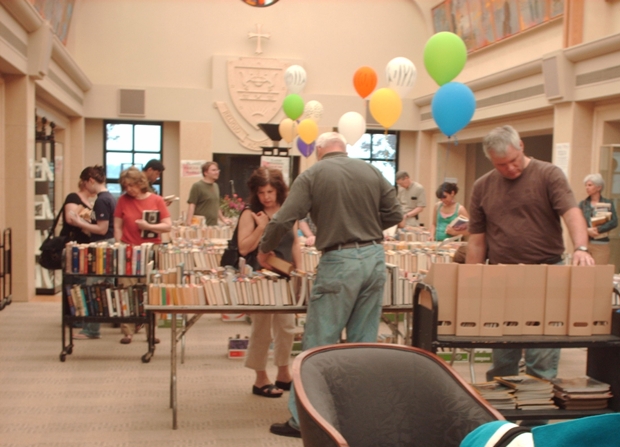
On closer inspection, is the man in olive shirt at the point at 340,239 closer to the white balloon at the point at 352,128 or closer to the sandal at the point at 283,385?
the sandal at the point at 283,385

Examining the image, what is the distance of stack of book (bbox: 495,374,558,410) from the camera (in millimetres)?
3373

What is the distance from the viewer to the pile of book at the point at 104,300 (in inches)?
227

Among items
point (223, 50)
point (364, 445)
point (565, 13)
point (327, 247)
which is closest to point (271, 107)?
point (223, 50)

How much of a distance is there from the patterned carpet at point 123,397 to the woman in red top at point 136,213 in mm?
1004

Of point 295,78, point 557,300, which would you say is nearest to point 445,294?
point 557,300

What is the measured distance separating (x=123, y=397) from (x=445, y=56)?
166 inches

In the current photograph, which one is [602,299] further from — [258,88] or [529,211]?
[258,88]

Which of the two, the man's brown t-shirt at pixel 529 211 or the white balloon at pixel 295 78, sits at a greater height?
the white balloon at pixel 295 78

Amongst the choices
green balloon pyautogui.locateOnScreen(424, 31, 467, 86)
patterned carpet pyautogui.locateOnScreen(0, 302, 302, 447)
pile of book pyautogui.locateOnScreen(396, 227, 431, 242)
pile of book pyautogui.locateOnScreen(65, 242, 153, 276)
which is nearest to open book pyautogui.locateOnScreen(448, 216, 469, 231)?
green balloon pyautogui.locateOnScreen(424, 31, 467, 86)

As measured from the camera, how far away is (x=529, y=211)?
3.68 m

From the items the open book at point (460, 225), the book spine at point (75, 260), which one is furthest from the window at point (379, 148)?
the book spine at point (75, 260)

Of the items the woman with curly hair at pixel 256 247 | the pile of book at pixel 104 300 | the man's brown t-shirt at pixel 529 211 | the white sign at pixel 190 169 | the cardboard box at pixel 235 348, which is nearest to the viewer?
the man's brown t-shirt at pixel 529 211

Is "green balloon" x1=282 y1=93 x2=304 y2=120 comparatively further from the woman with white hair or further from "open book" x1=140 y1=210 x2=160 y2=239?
"open book" x1=140 y1=210 x2=160 y2=239

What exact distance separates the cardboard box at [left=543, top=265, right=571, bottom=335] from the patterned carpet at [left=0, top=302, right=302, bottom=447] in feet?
5.12
